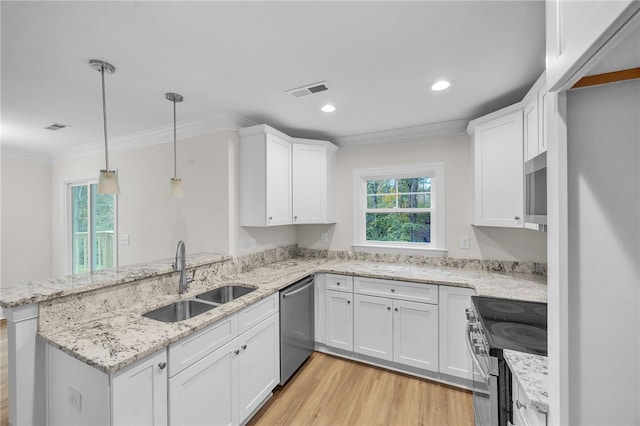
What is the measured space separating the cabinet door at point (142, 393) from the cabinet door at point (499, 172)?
2.64 meters

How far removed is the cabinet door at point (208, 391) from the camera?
4.73 ft

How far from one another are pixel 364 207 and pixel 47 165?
5.10m

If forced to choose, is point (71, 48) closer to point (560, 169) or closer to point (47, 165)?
point (560, 169)

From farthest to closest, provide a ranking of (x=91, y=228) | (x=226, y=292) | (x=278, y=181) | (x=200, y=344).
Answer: (x=91, y=228)
(x=278, y=181)
(x=226, y=292)
(x=200, y=344)

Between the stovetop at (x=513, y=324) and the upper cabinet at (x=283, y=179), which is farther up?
the upper cabinet at (x=283, y=179)

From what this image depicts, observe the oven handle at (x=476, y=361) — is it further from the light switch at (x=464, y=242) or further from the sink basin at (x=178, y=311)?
the sink basin at (x=178, y=311)

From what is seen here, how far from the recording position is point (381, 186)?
11.3ft

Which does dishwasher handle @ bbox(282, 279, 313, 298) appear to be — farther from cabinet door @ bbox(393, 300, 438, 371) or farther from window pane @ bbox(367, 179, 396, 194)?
window pane @ bbox(367, 179, 396, 194)

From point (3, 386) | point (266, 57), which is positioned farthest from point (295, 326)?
point (3, 386)

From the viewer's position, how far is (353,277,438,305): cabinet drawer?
2430mm

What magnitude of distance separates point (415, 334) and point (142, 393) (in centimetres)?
212

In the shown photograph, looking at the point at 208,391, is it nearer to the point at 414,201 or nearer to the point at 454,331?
the point at 454,331

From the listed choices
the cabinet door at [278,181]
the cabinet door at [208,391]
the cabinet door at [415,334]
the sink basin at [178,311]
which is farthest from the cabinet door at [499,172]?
the sink basin at [178,311]

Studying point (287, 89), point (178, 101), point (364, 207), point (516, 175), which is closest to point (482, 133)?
point (516, 175)
